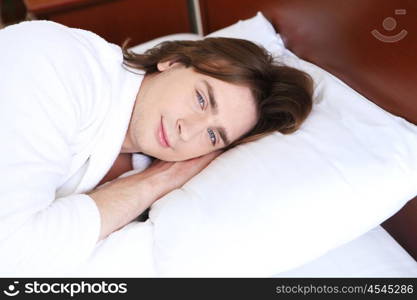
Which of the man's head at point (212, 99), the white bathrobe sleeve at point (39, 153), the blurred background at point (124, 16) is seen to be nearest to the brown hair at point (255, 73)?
the man's head at point (212, 99)

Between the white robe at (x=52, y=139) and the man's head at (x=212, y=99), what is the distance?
8 centimetres

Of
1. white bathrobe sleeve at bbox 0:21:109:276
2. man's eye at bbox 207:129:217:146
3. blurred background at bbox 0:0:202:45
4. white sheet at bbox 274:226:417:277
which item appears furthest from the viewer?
blurred background at bbox 0:0:202:45

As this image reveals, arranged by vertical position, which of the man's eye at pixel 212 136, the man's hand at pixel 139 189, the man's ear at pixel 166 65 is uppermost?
the man's ear at pixel 166 65

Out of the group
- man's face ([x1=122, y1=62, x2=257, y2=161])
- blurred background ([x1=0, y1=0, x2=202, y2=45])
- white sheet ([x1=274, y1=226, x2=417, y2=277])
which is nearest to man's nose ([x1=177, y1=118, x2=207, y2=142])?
man's face ([x1=122, y1=62, x2=257, y2=161])

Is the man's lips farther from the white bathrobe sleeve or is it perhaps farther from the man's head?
the white bathrobe sleeve

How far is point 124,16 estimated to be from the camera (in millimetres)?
1418

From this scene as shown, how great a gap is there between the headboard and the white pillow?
5 cm

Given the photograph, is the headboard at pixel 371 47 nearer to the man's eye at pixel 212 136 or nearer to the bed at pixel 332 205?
the bed at pixel 332 205

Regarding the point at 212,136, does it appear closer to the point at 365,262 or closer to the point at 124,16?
the point at 365,262

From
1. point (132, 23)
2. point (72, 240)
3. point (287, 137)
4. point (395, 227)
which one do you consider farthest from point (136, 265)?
point (132, 23)

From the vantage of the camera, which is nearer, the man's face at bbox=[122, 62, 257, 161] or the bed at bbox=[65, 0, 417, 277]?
the bed at bbox=[65, 0, 417, 277]

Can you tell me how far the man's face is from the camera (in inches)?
32.9

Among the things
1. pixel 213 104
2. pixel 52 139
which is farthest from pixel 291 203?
pixel 52 139

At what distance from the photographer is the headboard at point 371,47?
69 centimetres
